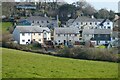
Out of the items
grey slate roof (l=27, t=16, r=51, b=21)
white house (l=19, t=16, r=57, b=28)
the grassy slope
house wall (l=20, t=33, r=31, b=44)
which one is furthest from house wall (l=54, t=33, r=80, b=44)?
the grassy slope

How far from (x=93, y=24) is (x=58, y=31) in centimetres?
1436

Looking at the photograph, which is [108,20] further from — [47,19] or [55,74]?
[55,74]

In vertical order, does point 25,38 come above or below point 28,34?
below

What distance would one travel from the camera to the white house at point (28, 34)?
32844mm

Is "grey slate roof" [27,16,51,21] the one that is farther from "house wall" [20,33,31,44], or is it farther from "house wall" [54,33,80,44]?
"house wall" [20,33,31,44]

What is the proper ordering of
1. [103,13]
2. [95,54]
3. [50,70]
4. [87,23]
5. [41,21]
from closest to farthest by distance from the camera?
1. [50,70]
2. [95,54]
3. [41,21]
4. [87,23]
5. [103,13]

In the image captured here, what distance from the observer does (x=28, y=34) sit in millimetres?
33438

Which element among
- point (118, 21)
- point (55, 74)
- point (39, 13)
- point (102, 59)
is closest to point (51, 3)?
point (39, 13)

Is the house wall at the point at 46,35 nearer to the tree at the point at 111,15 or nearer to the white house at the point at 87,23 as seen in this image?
the white house at the point at 87,23

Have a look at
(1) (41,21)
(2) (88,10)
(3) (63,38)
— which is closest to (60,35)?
(3) (63,38)

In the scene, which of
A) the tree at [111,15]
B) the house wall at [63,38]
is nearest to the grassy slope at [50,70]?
the house wall at [63,38]

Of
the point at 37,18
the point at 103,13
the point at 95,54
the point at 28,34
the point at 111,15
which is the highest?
the point at 103,13

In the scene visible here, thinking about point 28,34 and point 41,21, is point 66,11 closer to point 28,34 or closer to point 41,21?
point 41,21

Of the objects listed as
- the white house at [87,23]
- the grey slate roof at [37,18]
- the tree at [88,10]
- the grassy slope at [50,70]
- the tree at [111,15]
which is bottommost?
the grassy slope at [50,70]
